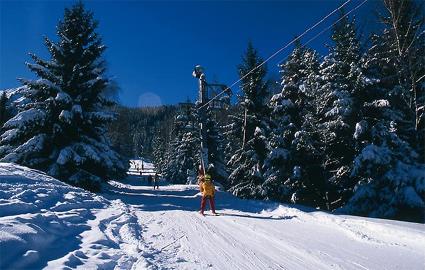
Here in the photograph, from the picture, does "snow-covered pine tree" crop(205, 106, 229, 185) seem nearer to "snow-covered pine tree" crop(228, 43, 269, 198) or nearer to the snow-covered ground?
"snow-covered pine tree" crop(228, 43, 269, 198)

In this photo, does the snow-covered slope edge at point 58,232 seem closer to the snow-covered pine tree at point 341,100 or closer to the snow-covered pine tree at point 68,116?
the snow-covered pine tree at point 68,116

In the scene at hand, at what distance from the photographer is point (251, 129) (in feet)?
91.5

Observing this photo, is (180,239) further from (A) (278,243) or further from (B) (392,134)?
(B) (392,134)

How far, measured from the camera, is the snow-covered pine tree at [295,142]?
2300 centimetres

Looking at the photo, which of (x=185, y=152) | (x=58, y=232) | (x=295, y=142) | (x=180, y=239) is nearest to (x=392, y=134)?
(x=295, y=142)

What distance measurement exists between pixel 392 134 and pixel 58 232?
16.2 meters

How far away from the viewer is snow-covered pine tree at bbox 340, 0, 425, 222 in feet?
57.3

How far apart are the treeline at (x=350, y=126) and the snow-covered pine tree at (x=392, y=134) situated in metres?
0.05

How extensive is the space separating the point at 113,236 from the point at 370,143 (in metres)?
14.6

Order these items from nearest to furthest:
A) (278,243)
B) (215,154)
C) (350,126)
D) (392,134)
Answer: (278,243), (392,134), (350,126), (215,154)

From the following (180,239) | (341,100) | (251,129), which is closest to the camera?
(180,239)

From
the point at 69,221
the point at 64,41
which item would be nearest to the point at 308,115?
the point at 64,41

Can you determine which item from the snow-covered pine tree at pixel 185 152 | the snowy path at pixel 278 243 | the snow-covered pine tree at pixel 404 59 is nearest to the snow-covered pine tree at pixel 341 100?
the snow-covered pine tree at pixel 404 59

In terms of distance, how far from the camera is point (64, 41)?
73.2 ft
